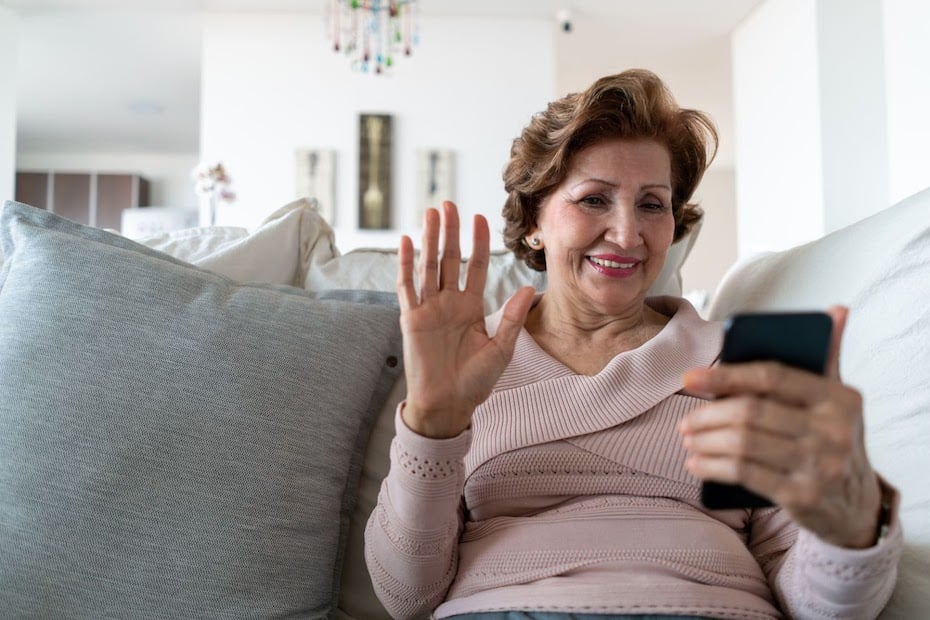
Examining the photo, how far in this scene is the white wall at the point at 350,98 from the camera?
5.11 metres

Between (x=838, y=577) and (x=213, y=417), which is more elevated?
(x=213, y=417)

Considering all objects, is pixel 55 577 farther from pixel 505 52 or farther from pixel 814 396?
pixel 505 52

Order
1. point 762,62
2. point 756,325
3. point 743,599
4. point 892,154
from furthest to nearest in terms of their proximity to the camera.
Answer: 1. point 762,62
2. point 892,154
3. point 743,599
4. point 756,325

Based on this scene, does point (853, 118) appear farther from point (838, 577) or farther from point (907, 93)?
point (838, 577)

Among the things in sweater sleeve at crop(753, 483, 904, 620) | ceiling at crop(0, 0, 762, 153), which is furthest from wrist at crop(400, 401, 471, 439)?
ceiling at crop(0, 0, 762, 153)

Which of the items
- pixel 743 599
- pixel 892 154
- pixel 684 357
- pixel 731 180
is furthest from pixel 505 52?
pixel 731 180

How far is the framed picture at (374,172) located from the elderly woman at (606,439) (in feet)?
12.9

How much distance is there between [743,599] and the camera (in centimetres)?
87

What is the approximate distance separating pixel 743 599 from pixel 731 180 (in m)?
10.3

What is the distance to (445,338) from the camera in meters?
0.86

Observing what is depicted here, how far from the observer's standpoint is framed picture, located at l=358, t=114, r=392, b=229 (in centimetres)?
511

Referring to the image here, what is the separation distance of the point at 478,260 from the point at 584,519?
0.38 metres

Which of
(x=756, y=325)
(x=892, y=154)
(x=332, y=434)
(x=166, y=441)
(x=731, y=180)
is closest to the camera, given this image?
(x=756, y=325)

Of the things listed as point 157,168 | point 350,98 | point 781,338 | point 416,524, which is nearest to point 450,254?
point 416,524
